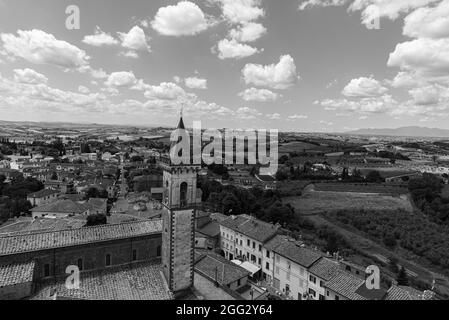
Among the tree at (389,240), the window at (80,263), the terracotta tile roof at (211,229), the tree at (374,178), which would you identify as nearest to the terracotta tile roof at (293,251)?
the terracotta tile roof at (211,229)

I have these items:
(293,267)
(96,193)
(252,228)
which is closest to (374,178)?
(252,228)

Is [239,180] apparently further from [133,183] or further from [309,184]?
[133,183]

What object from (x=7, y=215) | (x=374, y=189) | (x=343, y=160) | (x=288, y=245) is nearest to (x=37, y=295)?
(x=288, y=245)

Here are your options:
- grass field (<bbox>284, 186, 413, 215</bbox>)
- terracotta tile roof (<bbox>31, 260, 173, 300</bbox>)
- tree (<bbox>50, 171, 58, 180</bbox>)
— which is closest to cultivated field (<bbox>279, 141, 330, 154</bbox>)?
grass field (<bbox>284, 186, 413, 215</bbox>)

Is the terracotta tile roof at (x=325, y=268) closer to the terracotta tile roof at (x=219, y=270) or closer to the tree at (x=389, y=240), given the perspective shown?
the terracotta tile roof at (x=219, y=270)

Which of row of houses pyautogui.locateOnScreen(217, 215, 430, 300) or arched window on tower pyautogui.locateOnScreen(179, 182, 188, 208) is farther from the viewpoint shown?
row of houses pyautogui.locateOnScreen(217, 215, 430, 300)

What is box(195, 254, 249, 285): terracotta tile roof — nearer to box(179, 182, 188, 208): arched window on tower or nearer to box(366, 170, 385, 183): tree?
box(179, 182, 188, 208): arched window on tower

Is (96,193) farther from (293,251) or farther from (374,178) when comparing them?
(374,178)
